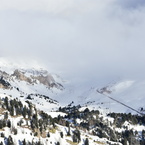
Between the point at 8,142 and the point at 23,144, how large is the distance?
10317mm

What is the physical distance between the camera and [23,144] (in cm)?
19825

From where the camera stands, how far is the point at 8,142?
193 metres
